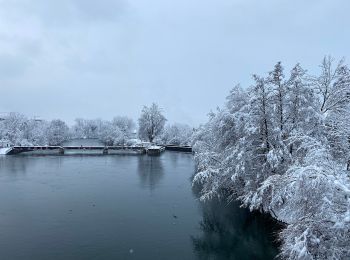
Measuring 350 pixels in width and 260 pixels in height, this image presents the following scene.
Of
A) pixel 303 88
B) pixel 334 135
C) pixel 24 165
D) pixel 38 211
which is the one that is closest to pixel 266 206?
pixel 334 135

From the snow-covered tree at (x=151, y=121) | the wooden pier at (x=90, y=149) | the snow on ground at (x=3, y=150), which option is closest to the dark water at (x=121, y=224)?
the snow on ground at (x=3, y=150)

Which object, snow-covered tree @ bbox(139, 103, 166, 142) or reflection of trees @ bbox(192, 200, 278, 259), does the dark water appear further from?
snow-covered tree @ bbox(139, 103, 166, 142)

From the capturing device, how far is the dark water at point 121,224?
65.0 ft

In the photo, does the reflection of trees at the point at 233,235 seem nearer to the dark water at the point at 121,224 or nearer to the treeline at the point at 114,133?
the dark water at the point at 121,224

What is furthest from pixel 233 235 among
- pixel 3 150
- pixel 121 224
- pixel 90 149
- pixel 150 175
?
pixel 3 150

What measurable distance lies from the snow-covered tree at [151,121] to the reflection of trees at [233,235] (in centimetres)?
7588

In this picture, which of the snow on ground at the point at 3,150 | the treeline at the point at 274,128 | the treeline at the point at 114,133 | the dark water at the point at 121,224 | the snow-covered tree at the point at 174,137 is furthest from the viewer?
the snow-covered tree at the point at 174,137

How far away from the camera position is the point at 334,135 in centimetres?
2134

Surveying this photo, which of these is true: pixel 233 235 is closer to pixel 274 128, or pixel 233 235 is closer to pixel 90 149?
pixel 274 128

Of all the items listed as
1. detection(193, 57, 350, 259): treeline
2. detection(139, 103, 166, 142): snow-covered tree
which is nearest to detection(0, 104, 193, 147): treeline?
detection(139, 103, 166, 142): snow-covered tree

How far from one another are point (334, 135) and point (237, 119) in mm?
7319

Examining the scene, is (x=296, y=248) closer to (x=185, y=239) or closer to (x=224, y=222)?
(x=185, y=239)

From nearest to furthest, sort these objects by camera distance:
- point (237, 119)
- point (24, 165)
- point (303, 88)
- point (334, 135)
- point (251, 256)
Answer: point (251, 256), point (334, 135), point (303, 88), point (237, 119), point (24, 165)

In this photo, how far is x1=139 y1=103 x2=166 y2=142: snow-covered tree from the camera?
10544cm
